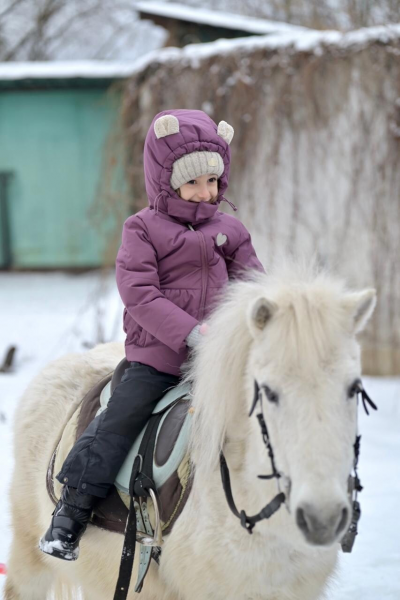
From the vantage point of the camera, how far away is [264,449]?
1.63 metres

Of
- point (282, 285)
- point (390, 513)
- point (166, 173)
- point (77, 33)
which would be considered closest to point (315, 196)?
point (390, 513)

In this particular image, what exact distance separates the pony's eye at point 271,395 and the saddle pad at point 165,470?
1.59 ft

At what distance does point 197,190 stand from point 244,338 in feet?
2.61

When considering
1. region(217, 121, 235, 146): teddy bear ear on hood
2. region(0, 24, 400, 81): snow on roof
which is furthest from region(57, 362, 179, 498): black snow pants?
region(0, 24, 400, 81): snow on roof

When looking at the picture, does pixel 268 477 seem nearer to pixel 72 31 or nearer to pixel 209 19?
pixel 209 19

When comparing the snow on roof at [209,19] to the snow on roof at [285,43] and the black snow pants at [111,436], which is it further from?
the black snow pants at [111,436]

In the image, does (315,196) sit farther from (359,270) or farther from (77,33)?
(77,33)

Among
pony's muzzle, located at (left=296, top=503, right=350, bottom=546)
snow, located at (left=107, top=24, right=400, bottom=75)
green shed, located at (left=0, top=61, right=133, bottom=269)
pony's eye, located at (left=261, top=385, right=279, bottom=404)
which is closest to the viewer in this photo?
pony's muzzle, located at (left=296, top=503, right=350, bottom=546)

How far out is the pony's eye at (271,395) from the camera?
152cm

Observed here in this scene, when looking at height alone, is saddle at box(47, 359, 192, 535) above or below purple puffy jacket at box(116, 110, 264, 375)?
below

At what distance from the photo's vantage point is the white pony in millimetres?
1439

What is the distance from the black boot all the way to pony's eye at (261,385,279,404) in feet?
2.77

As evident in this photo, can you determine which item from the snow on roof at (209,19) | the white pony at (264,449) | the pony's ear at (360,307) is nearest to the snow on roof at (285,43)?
the snow on roof at (209,19)

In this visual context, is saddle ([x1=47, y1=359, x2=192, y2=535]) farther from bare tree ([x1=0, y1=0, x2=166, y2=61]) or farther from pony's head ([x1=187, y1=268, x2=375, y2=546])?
bare tree ([x1=0, y1=0, x2=166, y2=61])
